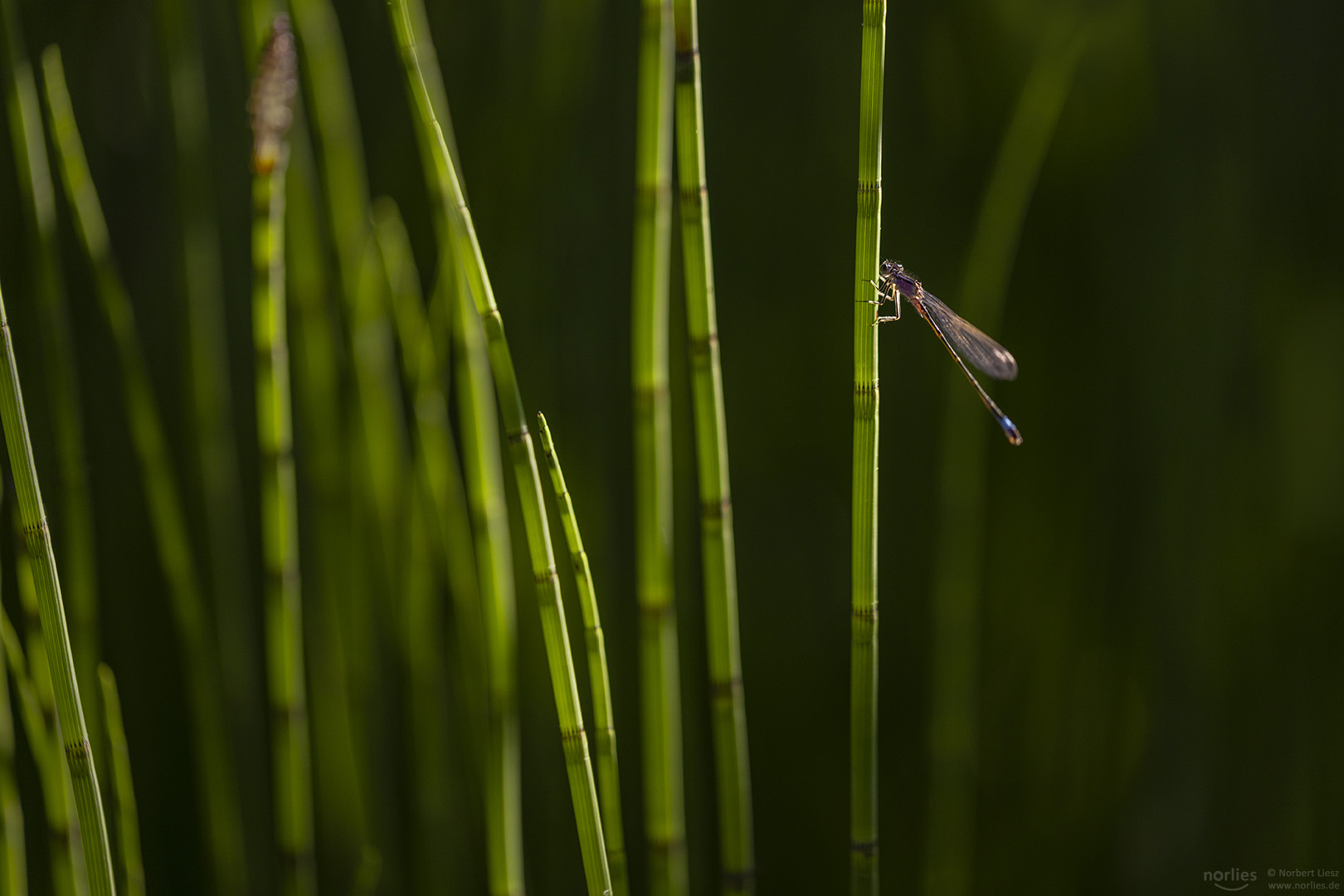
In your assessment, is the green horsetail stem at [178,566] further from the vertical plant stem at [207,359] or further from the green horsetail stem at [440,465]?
the green horsetail stem at [440,465]

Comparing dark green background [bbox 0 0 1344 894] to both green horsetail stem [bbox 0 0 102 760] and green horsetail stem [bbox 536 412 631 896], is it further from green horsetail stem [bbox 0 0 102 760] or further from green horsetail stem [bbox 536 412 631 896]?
green horsetail stem [bbox 536 412 631 896]

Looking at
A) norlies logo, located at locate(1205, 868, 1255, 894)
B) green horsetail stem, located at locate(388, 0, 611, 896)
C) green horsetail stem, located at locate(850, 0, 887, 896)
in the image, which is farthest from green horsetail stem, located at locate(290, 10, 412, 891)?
norlies logo, located at locate(1205, 868, 1255, 894)

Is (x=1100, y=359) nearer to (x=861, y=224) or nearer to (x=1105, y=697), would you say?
(x=1105, y=697)

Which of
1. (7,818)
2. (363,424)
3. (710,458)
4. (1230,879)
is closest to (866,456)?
(710,458)

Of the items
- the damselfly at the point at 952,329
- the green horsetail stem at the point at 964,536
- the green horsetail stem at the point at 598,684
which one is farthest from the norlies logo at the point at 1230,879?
the green horsetail stem at the point at 598,684

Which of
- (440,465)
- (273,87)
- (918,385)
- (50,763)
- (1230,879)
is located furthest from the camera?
(918,385)

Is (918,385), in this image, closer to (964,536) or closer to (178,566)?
(964,536)

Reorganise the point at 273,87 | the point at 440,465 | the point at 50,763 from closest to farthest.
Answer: the point at 273,87
the point at 50,763
the point at 440,465
